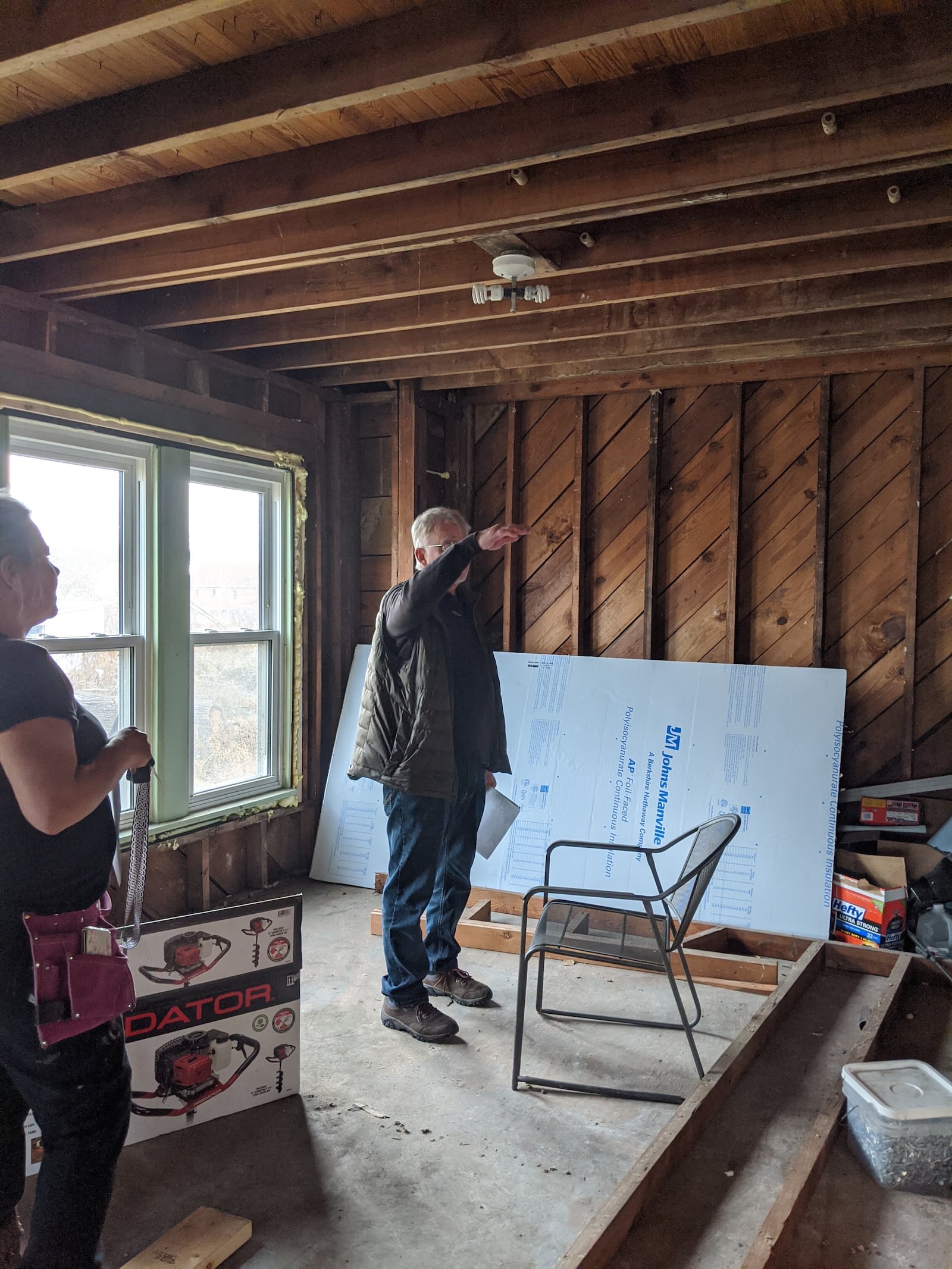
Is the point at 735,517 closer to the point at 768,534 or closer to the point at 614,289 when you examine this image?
the point at 768,534

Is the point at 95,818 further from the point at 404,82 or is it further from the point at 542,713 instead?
the point at 542,713

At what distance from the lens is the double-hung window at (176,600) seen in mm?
3244

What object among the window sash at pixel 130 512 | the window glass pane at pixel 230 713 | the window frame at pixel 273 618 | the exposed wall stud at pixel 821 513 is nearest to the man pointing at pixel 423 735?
the window sash at pixel 130 512

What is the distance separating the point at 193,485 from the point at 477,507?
159 cm

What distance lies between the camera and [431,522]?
2846mm

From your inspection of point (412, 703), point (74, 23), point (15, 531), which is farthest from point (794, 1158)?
point (74, 23)

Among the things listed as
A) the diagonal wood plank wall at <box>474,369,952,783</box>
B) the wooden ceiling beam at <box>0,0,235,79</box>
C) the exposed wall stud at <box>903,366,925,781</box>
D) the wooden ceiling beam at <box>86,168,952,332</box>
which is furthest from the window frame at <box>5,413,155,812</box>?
the exposed wall stud at <box>903,366,925,781</box>

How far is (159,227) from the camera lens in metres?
2.52

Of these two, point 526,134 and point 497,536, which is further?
point 497,536

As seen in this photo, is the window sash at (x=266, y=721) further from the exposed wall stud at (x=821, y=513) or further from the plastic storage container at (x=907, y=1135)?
the plastic storage container at (x=907, y=1135)

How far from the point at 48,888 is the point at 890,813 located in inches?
137

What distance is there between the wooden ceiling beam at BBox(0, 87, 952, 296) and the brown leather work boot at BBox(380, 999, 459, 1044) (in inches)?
92.4

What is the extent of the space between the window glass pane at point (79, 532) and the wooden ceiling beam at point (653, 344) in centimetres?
143

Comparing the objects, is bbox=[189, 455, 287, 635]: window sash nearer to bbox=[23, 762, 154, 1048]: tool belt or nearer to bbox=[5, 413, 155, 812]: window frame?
bbox=[5, 413, 155, 812]: window frame
